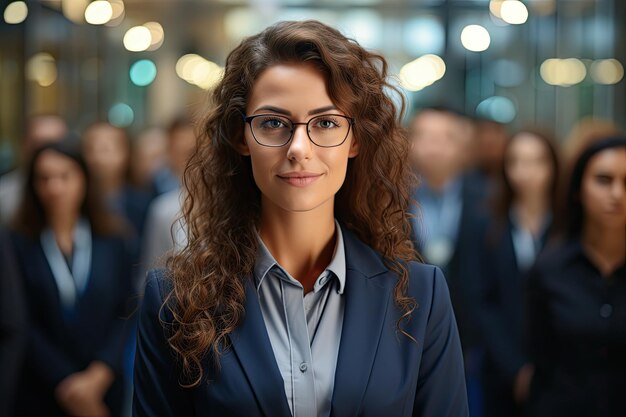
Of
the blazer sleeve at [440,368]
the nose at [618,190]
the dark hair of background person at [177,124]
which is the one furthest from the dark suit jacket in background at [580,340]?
the dark hair of background person at [177,124]

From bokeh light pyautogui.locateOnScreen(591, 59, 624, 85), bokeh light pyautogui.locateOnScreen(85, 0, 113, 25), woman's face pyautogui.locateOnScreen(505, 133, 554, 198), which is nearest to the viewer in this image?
woman's face pyautogui.locateOnScreen(505, 133, 554, 198)

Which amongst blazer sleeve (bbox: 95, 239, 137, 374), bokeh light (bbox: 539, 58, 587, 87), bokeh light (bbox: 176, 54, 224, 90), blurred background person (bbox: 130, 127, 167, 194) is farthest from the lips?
bokeh light (bbox: 176, 54, 224, 90)

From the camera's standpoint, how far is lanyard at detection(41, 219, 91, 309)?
5242 mm

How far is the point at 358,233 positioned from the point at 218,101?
0.55m

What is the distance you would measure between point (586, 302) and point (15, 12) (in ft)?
26.1

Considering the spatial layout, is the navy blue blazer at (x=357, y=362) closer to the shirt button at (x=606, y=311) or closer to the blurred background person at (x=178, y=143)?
the shirt button at (x=606, y=311)

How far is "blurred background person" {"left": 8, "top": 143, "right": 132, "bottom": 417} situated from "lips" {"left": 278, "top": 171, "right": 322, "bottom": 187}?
123 inches

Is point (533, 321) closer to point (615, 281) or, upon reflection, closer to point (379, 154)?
point (615, 281)

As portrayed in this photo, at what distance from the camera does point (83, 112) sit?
1159 cm

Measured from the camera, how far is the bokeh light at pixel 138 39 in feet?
38.8

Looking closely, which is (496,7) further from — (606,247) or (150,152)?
(606,247)

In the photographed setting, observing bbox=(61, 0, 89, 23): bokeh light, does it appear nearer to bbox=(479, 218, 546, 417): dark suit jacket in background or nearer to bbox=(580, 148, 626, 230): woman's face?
bbox=(479, 218, 546, 417): dark suit jacket in background

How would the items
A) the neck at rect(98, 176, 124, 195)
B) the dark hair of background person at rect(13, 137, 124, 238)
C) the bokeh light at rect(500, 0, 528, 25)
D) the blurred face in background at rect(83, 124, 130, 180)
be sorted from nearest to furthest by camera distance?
1. the dark hair of background person at rect(13, 137, 124, 238)
2. the neck at rect(98, 176, 124, 195)
3. the blurred face in background at rect(83, 124, 130, 180)
4. the bokeh light at rect(500, 0, 528, 25)

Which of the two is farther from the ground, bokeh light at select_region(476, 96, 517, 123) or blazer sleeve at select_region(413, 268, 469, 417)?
bokeh light at select_region(476, 96, 517, 123)
